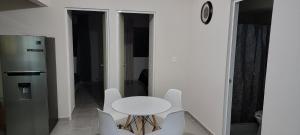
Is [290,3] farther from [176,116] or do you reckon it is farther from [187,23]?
[187,23]

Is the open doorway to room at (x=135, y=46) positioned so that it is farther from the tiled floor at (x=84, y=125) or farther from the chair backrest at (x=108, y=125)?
the chair backrest at (x=108, y=125)

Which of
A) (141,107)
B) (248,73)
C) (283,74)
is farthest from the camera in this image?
(248,73)

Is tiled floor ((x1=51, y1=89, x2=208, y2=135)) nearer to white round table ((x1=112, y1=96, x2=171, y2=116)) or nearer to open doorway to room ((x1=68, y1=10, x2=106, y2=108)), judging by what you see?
white round table ((x1=112, y1=96, x2=171, y2=116))

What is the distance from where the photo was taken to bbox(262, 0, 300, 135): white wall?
5.53ft

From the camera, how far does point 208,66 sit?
330 centimetres

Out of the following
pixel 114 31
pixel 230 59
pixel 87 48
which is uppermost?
pixel 114 31

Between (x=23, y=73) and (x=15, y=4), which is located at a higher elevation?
(x=15, y=4)

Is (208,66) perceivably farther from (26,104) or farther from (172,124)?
(26,104)

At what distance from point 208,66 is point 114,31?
187 centimetres

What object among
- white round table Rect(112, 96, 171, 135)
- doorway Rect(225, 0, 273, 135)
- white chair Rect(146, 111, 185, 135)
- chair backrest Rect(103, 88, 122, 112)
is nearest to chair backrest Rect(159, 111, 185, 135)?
white chair Rect(146, 111, 185, 135)

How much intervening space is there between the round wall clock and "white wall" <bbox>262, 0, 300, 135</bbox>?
135 cm

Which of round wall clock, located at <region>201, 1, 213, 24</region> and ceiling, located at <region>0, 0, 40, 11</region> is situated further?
round wall clock, located at <region>201, 1, 213, 24</region>

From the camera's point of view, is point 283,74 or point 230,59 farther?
point 230,59

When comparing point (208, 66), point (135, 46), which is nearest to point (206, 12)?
point (208, 66)
